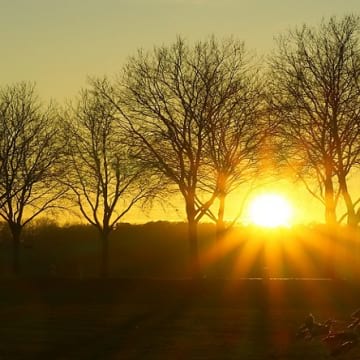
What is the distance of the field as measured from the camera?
72.6 ft

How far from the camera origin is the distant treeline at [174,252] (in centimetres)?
5684

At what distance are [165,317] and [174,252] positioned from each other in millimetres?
45423

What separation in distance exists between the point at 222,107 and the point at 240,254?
2431cm

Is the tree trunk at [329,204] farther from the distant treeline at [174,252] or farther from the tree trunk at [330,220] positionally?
the distant treeline at [174,252]

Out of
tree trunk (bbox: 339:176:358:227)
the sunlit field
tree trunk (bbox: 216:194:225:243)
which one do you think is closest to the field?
the sunlit field

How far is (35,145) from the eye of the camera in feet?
179

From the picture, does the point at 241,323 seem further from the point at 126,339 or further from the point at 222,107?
the point at 222,107

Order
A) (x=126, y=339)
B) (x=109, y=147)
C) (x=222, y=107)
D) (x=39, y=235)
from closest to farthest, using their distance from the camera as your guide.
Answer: (x=126, y=339), (x=222, y=107), (x=109, y=147), (x=39, y=235)

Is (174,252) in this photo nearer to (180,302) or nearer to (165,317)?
(180,302)

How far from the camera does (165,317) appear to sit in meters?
33.6

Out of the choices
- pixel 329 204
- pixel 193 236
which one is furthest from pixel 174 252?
pixel 329 204

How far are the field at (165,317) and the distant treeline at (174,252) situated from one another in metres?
7.49

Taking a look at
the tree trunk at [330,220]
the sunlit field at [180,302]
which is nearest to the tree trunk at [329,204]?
the tree trunk at [330,220]

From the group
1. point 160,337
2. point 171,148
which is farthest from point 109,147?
point 160,337
